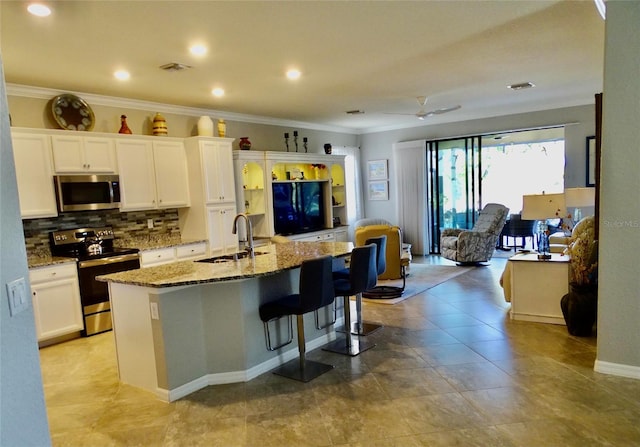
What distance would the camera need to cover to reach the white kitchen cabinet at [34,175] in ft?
13.6

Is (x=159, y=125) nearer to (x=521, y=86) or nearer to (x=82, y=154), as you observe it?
(x=82, y=154)

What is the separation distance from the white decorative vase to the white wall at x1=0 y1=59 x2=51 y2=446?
4.21 meters

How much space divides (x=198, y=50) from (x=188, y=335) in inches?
91.0

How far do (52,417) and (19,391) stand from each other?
1.77m

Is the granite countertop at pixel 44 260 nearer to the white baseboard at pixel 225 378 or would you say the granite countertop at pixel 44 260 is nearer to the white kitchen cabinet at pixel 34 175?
the white kitchen cabinet at pixel 34 175

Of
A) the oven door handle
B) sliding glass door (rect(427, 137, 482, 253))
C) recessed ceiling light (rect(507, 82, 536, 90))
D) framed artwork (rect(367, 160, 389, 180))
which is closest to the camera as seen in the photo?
the oven door handle

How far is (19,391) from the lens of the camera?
1.52 m

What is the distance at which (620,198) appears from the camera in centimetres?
300

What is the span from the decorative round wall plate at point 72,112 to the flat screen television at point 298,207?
2782 millimetres

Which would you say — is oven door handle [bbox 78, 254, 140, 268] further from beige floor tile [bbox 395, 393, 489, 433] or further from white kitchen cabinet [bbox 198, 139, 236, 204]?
beige floor tile [bbox 395, 393, 489, 433]

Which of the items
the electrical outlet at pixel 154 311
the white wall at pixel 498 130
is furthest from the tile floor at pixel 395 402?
the white wall at pixel 498 130

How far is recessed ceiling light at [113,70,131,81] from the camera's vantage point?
159 inches

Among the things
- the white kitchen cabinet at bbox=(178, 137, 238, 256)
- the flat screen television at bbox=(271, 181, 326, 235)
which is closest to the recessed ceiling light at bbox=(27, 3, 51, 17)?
the white kitchen cabinet at bbox=(178, 137, 238, 256)

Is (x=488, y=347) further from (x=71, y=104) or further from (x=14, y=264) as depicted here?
(x=71, y=104)
